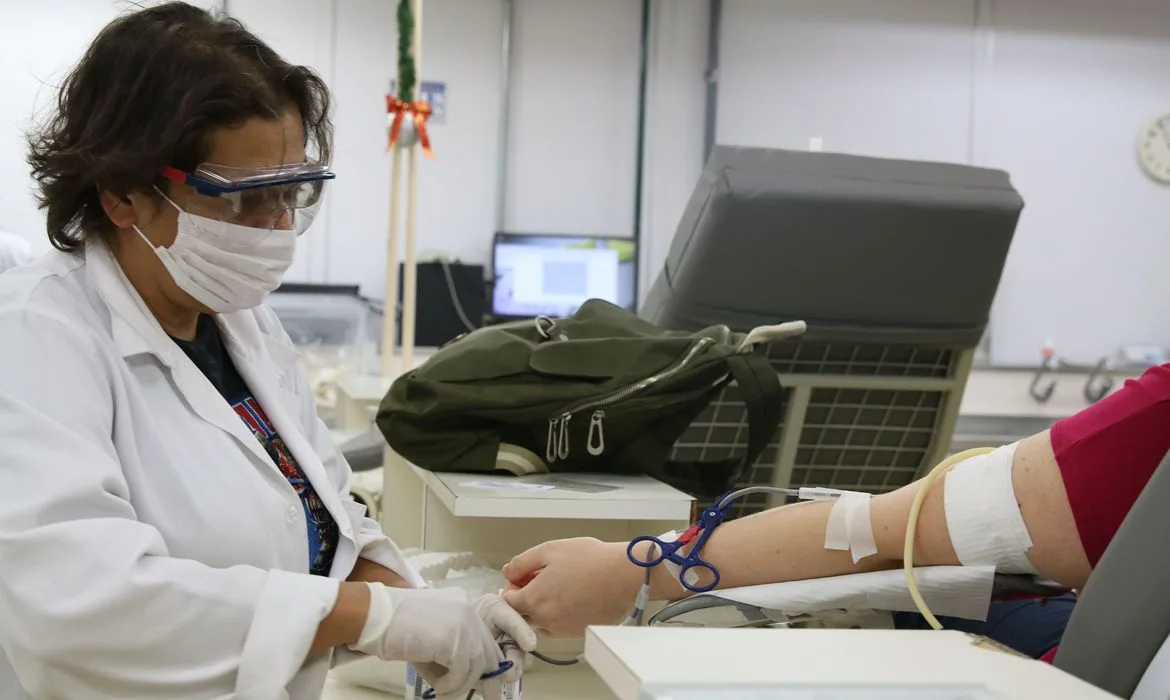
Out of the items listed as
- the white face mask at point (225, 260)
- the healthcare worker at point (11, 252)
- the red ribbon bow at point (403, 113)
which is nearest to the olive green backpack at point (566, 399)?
the white face mask at point (225, 260)

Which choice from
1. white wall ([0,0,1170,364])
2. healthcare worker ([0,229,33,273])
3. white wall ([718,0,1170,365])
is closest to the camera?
healthcare worker ([0,229,33,273])

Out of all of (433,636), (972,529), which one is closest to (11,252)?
(433,636)

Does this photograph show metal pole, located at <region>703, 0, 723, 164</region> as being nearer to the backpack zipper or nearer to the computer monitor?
the computer monitor

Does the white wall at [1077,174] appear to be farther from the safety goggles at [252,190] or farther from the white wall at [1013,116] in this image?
the safety goggles at [252,190]

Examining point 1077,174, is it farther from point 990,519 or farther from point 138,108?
point 138,108

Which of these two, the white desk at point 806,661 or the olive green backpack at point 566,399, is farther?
the olive green backpack at point 566,399

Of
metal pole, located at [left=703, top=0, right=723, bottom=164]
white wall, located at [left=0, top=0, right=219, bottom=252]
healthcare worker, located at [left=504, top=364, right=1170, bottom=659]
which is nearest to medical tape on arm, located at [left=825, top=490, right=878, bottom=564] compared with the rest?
healthcare worker, located at [left=504, top=364, right=1170, bottom=659]

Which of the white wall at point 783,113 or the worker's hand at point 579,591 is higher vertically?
the white wall at point 783,113

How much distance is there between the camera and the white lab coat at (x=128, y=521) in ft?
2.73

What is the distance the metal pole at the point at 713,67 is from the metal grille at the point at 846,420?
2.98 m

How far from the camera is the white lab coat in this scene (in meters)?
0.83

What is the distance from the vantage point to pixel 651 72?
4.84 m

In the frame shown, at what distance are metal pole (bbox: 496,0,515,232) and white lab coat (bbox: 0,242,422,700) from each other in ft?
12.2

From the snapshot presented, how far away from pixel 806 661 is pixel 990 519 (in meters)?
0.43
